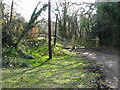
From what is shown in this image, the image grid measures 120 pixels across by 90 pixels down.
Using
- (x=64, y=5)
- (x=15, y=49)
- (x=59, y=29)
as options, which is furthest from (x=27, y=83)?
(x=59, y=29)

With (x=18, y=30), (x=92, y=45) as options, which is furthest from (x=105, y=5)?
(x=18, y=30)

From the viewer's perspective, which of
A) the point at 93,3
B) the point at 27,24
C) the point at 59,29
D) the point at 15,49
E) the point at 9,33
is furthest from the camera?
the point at 59,29

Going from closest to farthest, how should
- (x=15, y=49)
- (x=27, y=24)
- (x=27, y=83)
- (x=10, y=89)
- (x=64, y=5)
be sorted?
1. (x=10, y=89)
2. (x=27, y=83)
3. (x=15, y=49)
4. (x=27, y=24)
5. (x=64, y=5)

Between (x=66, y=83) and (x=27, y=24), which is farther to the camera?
(x=27, y=24)

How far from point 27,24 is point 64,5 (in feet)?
28.0

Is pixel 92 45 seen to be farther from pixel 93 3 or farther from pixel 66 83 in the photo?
pixel 66 83

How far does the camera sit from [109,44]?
38.7 ft

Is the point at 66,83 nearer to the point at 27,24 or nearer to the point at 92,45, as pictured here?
the point at 27,24

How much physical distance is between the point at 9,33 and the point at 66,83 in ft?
16.9

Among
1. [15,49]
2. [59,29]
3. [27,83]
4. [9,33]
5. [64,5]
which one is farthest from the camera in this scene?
[59,29]

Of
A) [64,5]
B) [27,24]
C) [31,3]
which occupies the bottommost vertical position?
[27,24]

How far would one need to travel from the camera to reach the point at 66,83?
372cm

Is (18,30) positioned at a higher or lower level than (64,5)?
lower

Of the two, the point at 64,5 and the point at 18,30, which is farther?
the point at 64,5
